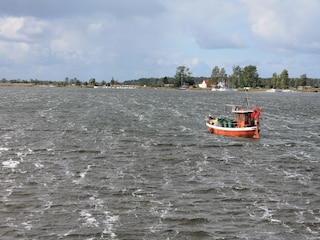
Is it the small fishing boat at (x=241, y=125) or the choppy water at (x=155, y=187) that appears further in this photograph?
the small fishing boat at (x=241, y=125)

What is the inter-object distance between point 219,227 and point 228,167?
1903 cm

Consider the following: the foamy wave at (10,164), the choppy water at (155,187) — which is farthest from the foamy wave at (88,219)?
the foamy wave at (10,164)

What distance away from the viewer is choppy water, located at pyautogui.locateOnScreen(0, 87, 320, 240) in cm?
2956

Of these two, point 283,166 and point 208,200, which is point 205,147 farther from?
point 208,200

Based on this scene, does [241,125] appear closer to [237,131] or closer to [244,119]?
[244,119]

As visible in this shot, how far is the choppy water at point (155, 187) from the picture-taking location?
Result: 97.0ft

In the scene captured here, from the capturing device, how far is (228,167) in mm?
48375

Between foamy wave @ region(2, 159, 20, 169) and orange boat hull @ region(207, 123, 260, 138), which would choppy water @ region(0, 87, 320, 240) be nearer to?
foamy wave @ region(2, 159, 20, 169)

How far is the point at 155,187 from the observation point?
39.0 meters

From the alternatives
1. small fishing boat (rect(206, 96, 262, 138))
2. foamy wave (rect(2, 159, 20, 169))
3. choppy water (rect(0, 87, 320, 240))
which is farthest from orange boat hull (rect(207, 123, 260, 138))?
foamy wave (rect(2, 159, 20, 169))

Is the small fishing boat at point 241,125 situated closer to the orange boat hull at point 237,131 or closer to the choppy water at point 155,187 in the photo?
the orange boat hull at point 237,131

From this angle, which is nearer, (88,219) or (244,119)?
(88,219)

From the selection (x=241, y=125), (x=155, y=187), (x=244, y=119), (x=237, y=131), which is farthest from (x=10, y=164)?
(x=244, y=119)

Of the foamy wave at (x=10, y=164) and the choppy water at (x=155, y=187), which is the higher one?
the foamy wave at (x=10, y=164)
